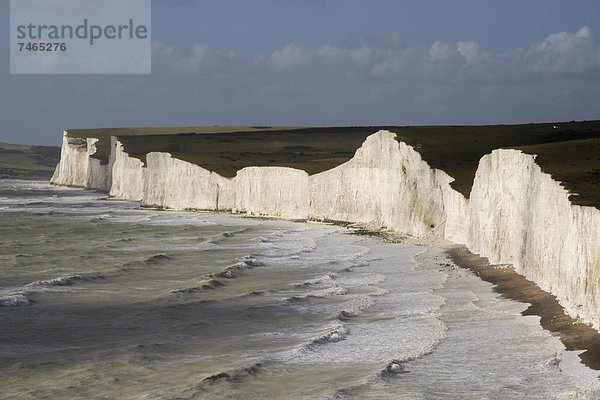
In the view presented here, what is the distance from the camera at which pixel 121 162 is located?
106 meters

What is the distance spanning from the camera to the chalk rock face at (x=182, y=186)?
249 ft

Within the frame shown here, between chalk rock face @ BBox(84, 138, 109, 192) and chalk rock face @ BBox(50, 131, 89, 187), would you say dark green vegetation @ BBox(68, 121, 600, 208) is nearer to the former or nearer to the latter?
chalk rock face @ BBox(84, 138, 109, 192)

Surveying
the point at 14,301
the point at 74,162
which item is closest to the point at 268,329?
the point at 14,301

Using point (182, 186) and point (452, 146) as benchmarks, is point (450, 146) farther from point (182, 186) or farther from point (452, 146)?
point (182, 186)

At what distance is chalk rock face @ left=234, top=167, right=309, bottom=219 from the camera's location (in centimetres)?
6519

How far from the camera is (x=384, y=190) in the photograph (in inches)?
2170

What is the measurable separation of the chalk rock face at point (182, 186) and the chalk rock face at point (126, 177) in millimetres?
12036

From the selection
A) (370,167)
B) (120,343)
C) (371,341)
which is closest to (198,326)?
(120,343)

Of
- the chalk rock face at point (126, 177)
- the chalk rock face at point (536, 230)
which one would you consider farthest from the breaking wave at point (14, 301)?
the chalk rock face at point (126, 177)

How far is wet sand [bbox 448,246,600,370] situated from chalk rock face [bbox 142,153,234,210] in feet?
130

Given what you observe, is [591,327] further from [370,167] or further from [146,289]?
[370,167]

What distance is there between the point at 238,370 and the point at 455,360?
4582mm

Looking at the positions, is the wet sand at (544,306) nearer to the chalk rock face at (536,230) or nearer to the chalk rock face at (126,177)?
the chalk rock face at (536,230)

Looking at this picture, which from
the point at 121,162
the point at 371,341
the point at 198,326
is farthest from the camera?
the point at 121,162
